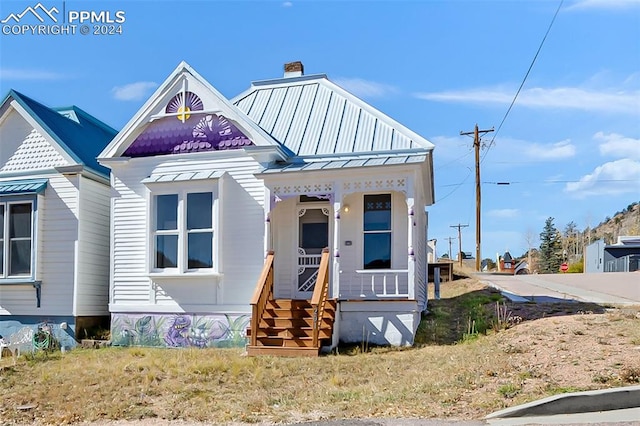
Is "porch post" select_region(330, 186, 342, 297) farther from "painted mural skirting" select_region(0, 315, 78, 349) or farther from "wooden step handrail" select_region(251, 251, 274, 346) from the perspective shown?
"painted mural skirting" select_region(0, 315, 78, 349)

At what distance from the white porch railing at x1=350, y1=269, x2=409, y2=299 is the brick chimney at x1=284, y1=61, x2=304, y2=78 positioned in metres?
6.68

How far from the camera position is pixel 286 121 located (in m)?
15.4

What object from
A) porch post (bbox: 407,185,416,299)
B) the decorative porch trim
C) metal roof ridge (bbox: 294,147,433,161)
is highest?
metal roof ridge (bbox: 294,147,433,161)

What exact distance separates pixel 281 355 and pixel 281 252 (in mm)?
3266

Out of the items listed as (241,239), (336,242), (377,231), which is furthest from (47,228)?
(377,231)

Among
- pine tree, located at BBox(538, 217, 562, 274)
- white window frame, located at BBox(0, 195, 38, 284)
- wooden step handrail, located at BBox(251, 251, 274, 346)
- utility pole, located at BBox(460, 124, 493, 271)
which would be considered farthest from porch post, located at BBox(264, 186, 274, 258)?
pine tree, located at BBox(538, 217, 562, 274)

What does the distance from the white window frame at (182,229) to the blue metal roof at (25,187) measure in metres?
3.07

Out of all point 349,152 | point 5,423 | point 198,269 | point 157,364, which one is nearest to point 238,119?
point 349,152

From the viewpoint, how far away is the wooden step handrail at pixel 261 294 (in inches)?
474

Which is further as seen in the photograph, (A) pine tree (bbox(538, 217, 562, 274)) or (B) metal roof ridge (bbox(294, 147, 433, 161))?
(A) pine tree (bbox(538, 217, 562, 274))

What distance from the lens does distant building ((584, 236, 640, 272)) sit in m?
38.9

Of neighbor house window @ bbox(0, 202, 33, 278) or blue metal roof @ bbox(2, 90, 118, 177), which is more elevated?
blue metal roof @ bbox(2, 90, 118, 177)

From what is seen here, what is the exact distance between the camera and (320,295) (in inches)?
473

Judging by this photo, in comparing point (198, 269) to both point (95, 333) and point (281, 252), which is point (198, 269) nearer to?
point (281, 252)
